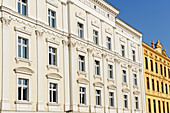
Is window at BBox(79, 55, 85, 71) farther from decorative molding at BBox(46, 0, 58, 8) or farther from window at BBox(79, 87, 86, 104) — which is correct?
decorative molding at BBox(46, 0, 58, 8)

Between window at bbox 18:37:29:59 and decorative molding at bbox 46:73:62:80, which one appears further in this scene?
decorative molding at bbox 46:73:62:80

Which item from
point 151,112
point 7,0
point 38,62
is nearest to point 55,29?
point 38,62

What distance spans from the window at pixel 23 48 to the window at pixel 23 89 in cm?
192

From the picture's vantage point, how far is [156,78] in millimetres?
50312

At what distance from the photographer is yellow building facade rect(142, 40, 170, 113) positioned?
46800 mm

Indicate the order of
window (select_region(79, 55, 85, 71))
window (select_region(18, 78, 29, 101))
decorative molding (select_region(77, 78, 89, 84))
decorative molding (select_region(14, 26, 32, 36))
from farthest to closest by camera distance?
window (select_region(79, 55, 85, 71))
decorative molding (select_region(77, 78, 89, 84))
decorative molding (select_region(14, 26, 32, 36))
window (select_region(18, 78, 29, 101))

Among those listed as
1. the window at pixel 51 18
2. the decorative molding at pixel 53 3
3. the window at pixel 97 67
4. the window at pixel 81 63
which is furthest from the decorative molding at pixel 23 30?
the window at pixel 97 67

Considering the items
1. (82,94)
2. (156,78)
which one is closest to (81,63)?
(82,94)

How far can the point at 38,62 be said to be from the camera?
25.2m

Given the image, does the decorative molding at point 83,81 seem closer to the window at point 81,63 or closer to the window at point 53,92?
the window at point 81,63

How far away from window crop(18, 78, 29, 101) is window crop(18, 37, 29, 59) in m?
1.92

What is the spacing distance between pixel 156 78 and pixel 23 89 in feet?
103

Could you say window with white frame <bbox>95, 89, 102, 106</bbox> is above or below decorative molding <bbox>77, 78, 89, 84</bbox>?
below

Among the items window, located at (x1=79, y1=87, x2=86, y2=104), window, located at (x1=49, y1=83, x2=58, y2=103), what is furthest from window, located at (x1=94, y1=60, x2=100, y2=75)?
window, located at (x1=49, y1=83, x2=58, y2=103)
